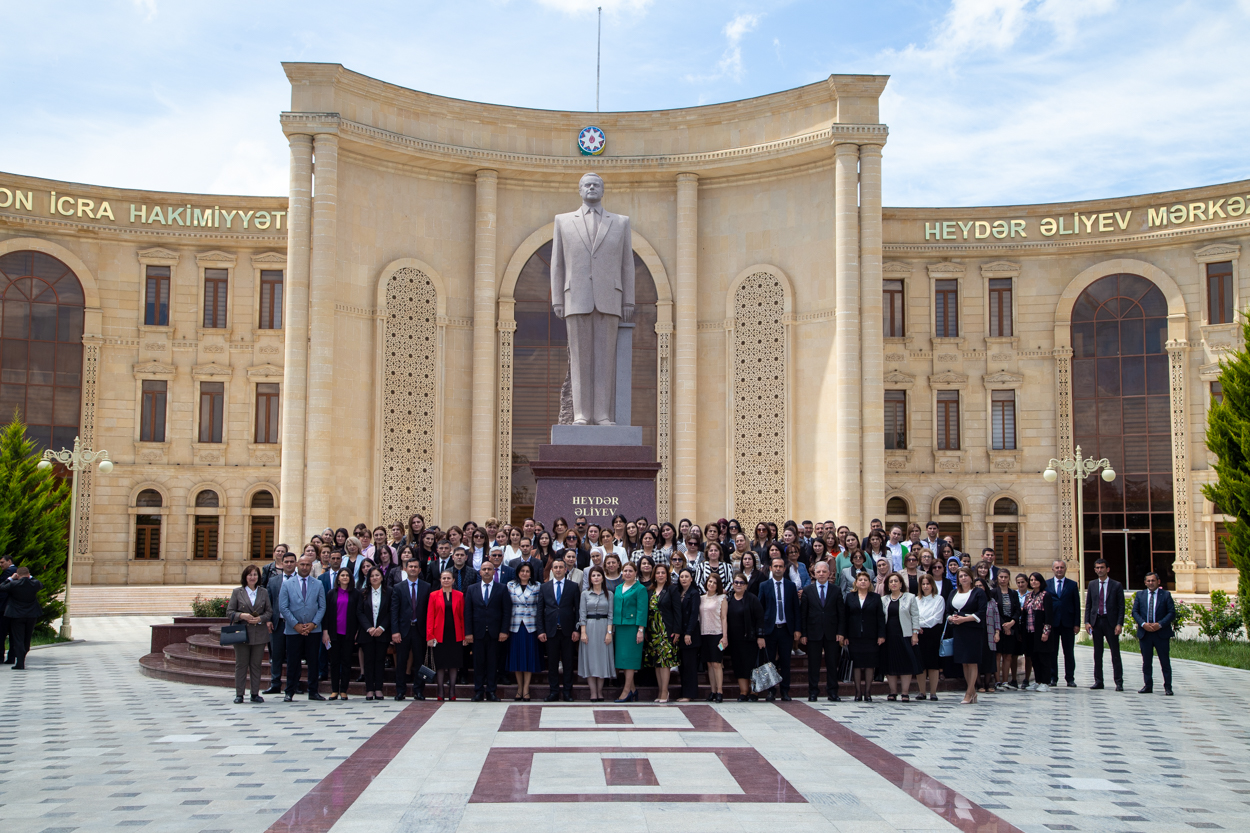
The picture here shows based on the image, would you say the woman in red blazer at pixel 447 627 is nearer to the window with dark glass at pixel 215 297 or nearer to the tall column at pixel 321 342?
the tall column at pixel 321 342

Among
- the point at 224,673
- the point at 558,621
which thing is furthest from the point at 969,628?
the point at 224,673

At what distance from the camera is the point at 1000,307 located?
99.0 ft

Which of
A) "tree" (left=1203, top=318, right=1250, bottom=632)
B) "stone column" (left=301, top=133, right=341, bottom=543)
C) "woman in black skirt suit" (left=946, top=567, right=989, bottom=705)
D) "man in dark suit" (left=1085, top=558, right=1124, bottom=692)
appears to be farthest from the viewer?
"stone column" (left=301, top=133, right=341, bottom=543)

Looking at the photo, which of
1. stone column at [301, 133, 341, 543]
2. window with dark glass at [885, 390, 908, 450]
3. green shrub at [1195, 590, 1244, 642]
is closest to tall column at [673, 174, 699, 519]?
window with dark glass at [885, 390, 908, 450]

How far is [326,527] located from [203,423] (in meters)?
8.41

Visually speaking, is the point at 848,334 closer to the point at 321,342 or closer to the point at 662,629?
the point at 321,342

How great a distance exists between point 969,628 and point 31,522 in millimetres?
15170

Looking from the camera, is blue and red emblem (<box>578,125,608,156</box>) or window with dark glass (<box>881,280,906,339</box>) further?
window with dark glass (<box>881,280,906,339</box>)

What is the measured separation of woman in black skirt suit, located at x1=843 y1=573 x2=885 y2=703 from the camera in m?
11.8

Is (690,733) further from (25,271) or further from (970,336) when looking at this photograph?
(25,271)

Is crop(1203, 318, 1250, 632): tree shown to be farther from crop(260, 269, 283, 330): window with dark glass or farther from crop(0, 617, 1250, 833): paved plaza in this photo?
crop(260, 269, 283, 330): window with dark glass

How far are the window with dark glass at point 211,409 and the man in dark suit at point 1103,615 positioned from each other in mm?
23674

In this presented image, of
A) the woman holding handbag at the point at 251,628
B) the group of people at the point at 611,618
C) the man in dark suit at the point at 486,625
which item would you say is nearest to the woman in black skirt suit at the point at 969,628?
the group of people at the point at 611,618

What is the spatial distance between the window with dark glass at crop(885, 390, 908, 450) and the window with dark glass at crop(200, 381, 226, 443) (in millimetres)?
18257
